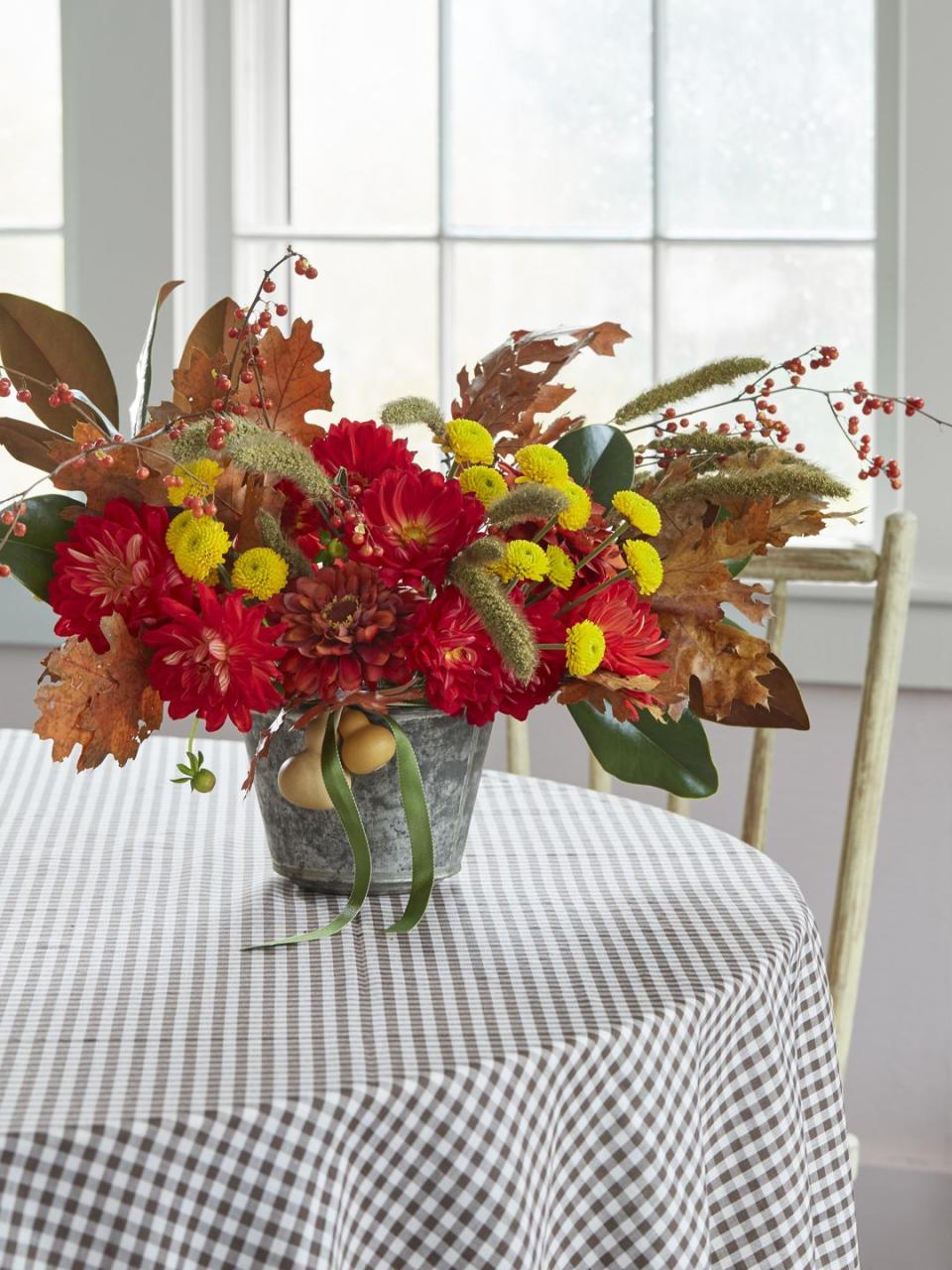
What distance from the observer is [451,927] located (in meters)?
0.85

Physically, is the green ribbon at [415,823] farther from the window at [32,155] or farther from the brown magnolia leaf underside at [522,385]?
the window at [32,155]

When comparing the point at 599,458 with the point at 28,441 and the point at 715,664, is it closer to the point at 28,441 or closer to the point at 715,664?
the point at 715,664

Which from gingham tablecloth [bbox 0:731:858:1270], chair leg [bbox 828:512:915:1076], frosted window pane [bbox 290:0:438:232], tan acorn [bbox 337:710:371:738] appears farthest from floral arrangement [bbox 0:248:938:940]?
frosted window pane [bbox 290:0:438:232]

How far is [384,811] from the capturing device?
855mm

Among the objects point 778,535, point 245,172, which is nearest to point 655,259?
point 245,172

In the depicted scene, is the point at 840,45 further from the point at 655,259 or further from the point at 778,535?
the point at 778,535

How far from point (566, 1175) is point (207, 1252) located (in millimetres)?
186

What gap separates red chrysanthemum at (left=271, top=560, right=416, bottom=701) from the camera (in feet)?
2.49

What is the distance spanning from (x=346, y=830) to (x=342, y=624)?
13 centimetres

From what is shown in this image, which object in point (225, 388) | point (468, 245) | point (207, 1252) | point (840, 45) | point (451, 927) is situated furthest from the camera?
point (468, 245)

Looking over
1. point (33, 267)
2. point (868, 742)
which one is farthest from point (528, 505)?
point (33, 267)

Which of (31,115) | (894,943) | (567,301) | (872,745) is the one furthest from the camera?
(31,115)

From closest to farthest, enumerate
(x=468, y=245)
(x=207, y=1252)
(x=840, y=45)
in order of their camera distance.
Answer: (x=207, y=1252), (x=840, y=45), (x=468, y=245)

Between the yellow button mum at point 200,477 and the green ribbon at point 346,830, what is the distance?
0.48 feet
